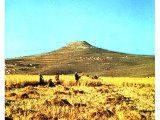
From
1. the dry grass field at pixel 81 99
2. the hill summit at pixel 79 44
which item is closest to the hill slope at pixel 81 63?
the hill summit at pixel 79 44

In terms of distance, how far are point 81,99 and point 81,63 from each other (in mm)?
Result: 588

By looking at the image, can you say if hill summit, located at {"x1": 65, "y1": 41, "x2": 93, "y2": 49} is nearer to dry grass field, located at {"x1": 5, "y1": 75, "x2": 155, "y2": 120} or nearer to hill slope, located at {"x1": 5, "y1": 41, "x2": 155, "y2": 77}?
hill slope, located at {"x1": 5, "y1": 41, "x2": 155, "y2": 77}

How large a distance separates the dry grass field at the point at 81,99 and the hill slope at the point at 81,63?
117mm

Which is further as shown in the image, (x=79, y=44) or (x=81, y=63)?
(x=81, y=63)

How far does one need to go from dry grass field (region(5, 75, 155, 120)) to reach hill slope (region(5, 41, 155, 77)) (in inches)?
4.6

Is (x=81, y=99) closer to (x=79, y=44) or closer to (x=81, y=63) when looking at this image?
(x=81, y=63)

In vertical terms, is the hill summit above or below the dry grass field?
above

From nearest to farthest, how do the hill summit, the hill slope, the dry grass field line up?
1. the dry grass field
2. the hill summit
3. the hill slope

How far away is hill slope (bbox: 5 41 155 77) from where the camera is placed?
21.2ft

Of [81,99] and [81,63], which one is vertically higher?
[81,63]

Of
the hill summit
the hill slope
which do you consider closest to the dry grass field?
the hill slope

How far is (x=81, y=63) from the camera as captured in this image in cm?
657

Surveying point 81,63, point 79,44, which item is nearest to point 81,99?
point 81,63
